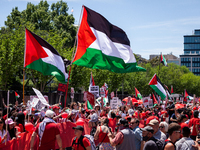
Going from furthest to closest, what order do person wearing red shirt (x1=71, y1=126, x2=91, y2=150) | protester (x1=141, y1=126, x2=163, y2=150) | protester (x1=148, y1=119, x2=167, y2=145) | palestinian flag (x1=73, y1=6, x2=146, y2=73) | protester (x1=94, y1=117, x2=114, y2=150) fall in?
palestinian flag (x1=73, y1=6, x2=146, y2=73), protester (x1=94, y1=117, x2=114, y2=150), protester (x1=148, y1=119, x2=167, y2=145), person wearing red shirt (x1=71, y1=126, x2=91, y2=150), protester (x1=141, y1=126, x2=163, y2=150)

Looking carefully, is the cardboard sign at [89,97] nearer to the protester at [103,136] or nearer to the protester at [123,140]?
the protester at [103,136]

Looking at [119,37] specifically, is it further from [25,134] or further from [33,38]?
[25,134]

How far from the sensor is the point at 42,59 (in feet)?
36.9

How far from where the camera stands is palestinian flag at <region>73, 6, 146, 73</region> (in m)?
10.6

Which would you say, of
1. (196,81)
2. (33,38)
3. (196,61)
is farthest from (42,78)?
(196,61)

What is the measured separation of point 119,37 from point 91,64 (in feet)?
→ 6.35

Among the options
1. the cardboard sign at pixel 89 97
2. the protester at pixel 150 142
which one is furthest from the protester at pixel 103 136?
the cardboard sign at pixel 89 97

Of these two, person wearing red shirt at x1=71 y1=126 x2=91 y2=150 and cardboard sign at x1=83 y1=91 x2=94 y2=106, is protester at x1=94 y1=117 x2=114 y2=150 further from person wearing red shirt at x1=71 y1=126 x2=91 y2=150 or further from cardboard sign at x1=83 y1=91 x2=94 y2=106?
cardboard sign at x1=83 y1=91 x2=94 y2=106

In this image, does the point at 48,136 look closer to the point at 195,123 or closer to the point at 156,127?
the point at 156,127

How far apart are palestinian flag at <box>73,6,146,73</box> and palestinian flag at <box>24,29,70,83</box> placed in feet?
4.32

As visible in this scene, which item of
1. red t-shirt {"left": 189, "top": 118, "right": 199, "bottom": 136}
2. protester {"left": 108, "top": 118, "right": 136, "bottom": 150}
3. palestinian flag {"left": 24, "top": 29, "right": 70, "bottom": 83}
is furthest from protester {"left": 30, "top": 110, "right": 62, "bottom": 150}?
red t-shirt {"left": 189, "top": 118, "right": 199, "bottom": 136}

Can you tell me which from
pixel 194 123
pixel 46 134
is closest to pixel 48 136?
pixel 46 134

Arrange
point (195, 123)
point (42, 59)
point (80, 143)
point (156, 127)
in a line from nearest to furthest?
1. point (80, 143)
2. point (156, 127)
3. point (195, 123)
4. point (42, 59)

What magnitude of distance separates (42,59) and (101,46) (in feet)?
7.65
